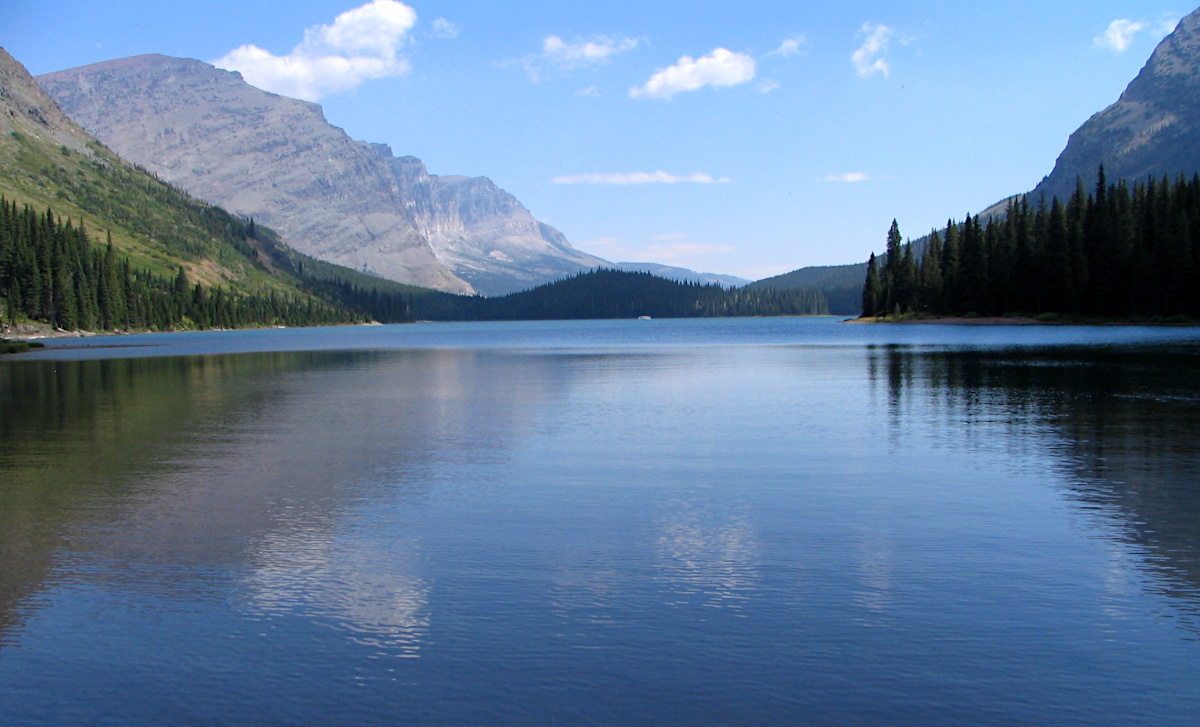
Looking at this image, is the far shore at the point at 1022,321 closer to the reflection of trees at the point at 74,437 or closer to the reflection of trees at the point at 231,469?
the reflection of trees at the point at 231,469

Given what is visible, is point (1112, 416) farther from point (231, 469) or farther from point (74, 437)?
point (74, 437)

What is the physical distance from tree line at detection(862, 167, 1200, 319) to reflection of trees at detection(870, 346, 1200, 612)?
6508cm

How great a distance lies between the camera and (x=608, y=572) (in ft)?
51.5

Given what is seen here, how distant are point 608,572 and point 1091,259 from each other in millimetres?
156310

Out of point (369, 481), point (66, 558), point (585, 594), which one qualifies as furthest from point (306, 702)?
point (369, 481)

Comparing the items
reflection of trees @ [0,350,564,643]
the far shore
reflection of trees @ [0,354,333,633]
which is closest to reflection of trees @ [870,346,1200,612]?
reflection of trees @ [0,350,564,643]

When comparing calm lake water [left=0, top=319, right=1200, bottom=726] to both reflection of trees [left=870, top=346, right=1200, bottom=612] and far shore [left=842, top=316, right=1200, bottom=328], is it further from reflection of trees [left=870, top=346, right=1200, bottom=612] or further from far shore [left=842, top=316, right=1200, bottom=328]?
far shore [left=842, top=316, right=1200, bottom=328]

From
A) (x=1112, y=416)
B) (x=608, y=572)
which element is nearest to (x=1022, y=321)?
(x=1112, y=416)

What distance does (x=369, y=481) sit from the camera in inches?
974

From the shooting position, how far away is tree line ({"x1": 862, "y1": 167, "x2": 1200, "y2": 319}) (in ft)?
440

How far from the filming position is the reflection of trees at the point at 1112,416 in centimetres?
1872

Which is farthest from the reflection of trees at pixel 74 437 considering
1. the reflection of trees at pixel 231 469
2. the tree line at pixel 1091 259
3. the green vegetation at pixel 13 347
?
the tree line at pixel 1091 259

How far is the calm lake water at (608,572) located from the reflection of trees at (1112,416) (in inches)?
8.1

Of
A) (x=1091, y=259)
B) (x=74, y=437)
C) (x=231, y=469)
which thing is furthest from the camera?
(x=1091, y=259)
